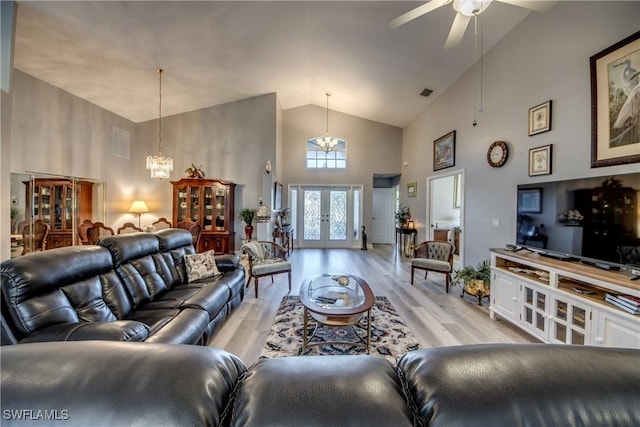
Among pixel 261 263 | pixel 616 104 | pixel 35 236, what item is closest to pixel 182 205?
pixel 35 236

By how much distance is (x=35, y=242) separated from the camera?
3928 millimetres

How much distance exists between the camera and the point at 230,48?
4066mm

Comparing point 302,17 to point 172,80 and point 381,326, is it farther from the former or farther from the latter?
point 381,326

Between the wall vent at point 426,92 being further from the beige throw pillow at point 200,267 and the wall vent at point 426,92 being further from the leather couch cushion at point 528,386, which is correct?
the leather couch cushion at point 528,386

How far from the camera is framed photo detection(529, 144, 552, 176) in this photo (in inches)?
116

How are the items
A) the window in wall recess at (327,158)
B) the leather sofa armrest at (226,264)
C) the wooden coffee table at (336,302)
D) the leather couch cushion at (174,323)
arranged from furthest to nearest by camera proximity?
the window in wall recess at (327,158) → the leather sofa armrest at (226,264) → the wooden coffee table at (336,302) → the leather couch cushion at (174,323)

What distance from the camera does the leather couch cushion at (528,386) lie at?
0.53m

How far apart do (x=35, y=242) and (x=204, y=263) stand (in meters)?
2.98

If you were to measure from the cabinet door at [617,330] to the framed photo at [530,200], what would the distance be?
1235 millimetres

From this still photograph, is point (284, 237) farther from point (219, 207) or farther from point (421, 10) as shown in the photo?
point (421, 10)

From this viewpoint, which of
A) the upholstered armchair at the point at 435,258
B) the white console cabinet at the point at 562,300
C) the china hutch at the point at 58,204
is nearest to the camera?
the white console cabinet at the point at 562,300

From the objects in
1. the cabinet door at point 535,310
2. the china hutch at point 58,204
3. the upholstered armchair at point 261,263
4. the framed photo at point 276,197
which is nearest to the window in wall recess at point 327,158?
the framed photo at point 276,197

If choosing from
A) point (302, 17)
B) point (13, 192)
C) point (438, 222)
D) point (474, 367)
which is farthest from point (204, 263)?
point (438, 222)

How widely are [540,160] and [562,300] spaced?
5.53 ft
